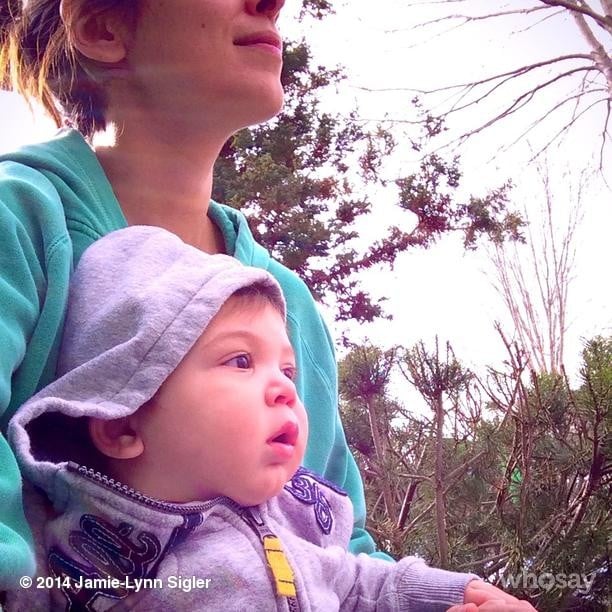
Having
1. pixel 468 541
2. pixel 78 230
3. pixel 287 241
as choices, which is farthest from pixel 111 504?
pixel 287 241

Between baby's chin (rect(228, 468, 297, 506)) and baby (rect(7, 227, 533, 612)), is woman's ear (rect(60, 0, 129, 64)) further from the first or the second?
baby's chin (rect(228, 468, 297, 506))

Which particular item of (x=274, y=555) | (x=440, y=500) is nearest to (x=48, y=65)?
(x=274, y=555)

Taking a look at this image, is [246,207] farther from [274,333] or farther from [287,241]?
[274,333]

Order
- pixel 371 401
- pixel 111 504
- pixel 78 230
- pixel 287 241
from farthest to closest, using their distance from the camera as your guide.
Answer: pixel 287 241
pixel 371 401
pixel 78 230
pixel 111 504

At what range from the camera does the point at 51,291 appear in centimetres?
52

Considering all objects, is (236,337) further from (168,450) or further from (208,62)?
(208,62)

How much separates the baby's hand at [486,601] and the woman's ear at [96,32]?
56 cm

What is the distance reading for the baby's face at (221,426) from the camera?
1.52 ft

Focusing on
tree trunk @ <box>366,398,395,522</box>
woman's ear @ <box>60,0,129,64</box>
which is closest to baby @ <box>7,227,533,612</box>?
woman's ear @ <box>60,0,129,64</box>

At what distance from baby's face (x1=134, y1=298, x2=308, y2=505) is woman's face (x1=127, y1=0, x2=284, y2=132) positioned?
24 cm

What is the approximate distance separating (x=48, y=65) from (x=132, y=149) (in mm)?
143

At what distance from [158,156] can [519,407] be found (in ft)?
2.15

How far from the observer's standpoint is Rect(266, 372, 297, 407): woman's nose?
→ 0.49 m

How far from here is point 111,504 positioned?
44cm
